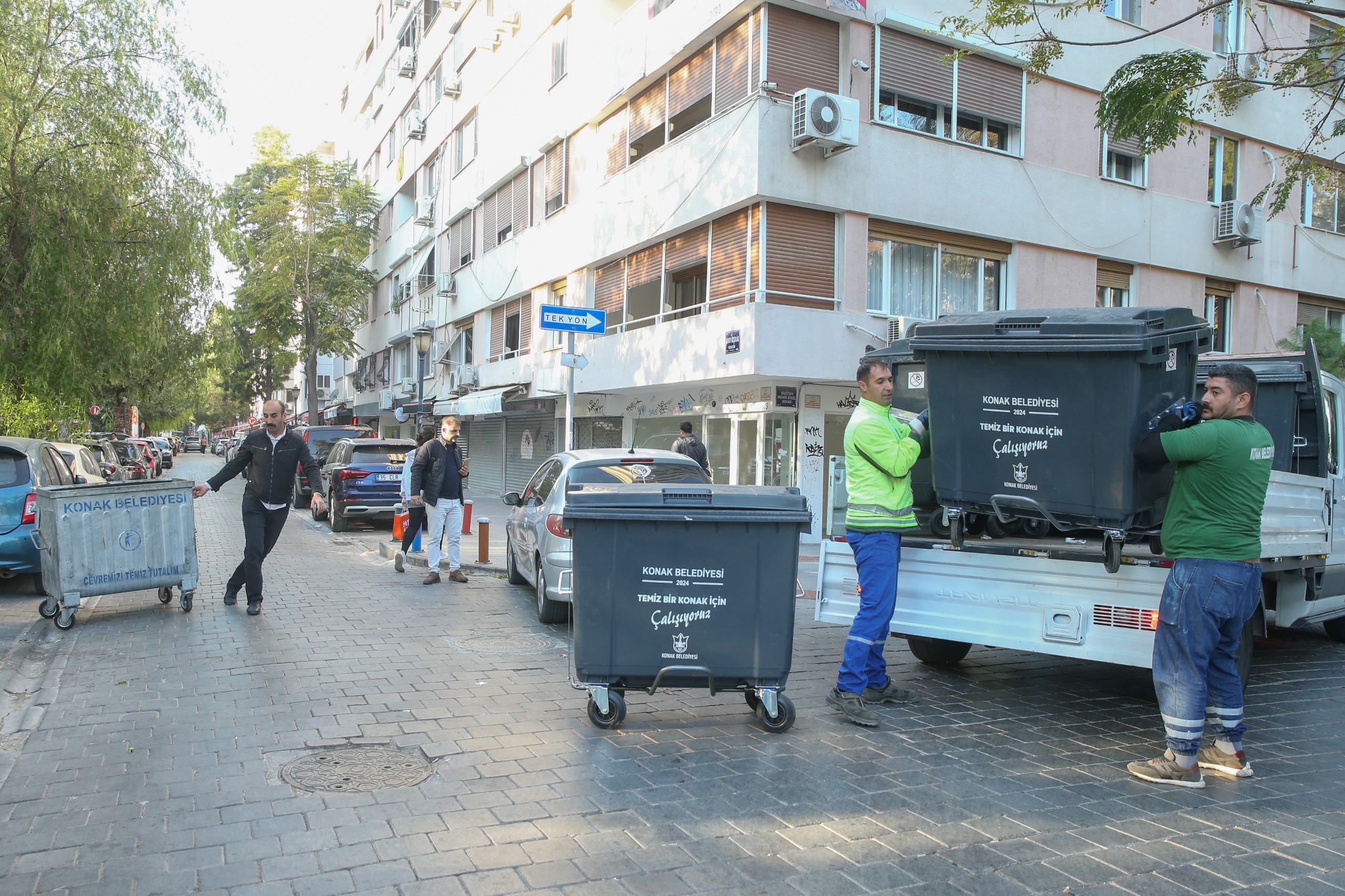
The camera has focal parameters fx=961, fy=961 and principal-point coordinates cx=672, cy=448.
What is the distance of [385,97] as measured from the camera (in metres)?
42.9

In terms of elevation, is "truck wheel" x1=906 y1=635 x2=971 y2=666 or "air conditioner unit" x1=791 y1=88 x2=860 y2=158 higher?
"air conditioner unit" x1=791 y1=88 x2=860 y2=158

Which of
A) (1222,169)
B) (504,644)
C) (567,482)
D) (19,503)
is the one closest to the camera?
(504,644)

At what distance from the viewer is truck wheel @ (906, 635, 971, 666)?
7008 millimetres

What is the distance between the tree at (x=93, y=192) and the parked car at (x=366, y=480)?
3668mm

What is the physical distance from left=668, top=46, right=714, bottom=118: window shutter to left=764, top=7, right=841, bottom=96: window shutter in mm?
1501

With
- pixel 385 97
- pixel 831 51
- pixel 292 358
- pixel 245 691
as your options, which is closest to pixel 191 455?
pixel 292 358

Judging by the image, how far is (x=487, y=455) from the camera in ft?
96.6

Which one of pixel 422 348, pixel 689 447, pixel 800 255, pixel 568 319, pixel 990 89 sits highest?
pixel 990 89

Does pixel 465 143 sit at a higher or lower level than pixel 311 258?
higher

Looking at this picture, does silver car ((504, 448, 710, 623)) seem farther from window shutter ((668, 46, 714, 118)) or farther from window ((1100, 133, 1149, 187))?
window ((1100, 133, 1149, 187))

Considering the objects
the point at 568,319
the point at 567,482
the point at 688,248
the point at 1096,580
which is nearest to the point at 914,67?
the point at 688,248

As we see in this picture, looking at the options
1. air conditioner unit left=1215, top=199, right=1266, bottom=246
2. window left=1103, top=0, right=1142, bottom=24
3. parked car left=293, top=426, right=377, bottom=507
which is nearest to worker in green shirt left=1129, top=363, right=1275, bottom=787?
window left=1103, top=0, right=1142, bottom=24

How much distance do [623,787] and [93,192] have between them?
14112 millimetres

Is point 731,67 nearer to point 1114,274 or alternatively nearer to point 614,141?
point 614,141
